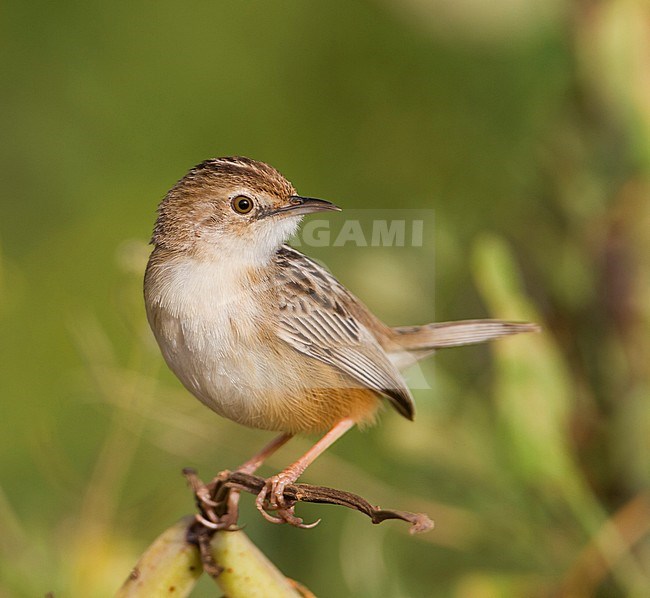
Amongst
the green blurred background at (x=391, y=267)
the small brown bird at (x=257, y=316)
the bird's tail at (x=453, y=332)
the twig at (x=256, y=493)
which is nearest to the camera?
the twig at (x=256, y=493)

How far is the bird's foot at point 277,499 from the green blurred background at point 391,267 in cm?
24

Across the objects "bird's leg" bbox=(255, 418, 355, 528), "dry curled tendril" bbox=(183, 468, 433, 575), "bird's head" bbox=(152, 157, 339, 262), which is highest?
"bird's head" bbox=(152, 157, 339, 262)

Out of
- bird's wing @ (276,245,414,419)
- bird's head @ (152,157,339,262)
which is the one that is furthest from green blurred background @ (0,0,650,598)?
bird's head @ (152,157,339,262)

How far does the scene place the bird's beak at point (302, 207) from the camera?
2.32ft

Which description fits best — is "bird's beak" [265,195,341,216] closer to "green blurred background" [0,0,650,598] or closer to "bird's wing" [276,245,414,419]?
"bird's wing" [276,245,414,419]

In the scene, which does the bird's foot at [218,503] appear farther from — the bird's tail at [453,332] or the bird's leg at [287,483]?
the bird's tail at [453,332]

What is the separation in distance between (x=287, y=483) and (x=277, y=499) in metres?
0.02

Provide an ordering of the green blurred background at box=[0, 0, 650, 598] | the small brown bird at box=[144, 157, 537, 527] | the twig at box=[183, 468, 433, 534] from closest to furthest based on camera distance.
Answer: the twig at box=[183, 468, 433, 534] → the small brown bird at box=[144, 157, 537, 527] → the green blurred background at box=[0, 0, 650, 598]

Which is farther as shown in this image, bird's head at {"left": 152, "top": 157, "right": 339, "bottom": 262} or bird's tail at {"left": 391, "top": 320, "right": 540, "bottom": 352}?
bird's tail at {"left": 391, "top": 320, "right": 540, "bottom": 352}

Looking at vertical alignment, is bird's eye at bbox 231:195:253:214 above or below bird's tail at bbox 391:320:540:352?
above

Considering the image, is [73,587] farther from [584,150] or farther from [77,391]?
[584,150]

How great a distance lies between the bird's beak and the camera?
708mm

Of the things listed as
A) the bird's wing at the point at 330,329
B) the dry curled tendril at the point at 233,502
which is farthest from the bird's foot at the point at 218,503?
the bird's wing at the point at 330,329

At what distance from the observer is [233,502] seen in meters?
0.78
